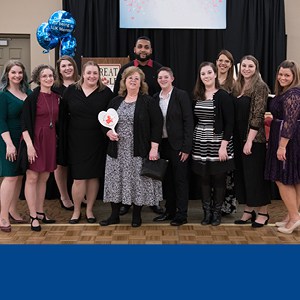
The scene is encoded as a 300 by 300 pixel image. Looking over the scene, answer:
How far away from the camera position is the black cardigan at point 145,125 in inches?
148

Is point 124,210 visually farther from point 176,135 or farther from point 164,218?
point 176,135

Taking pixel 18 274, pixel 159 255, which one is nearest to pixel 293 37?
pixel 159 255

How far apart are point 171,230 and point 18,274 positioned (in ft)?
5.85

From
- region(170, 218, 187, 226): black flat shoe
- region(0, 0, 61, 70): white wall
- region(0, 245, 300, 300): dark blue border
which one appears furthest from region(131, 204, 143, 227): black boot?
region(0, 0, 61, 70): white wall

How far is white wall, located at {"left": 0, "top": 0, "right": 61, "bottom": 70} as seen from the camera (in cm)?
610

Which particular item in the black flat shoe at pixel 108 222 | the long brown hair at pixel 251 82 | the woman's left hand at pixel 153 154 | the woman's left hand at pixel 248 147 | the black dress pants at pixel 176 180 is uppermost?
the long brown hair at pixel 251 82

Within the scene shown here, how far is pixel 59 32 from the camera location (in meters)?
4.67

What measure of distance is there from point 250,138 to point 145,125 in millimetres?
783

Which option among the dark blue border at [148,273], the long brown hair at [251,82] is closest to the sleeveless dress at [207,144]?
→ the long brown hair at [251,82]

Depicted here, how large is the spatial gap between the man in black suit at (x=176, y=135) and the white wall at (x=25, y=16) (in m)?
2.71

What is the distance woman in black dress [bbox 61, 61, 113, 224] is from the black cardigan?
17 cm

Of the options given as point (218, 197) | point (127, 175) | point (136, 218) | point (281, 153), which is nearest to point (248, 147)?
point (281, 153)

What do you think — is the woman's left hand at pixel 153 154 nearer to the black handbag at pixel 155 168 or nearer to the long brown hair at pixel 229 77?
the black handbag at pixel 155 168

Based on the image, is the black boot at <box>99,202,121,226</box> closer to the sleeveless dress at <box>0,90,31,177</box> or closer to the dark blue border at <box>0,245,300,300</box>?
the sleeveless dress at <box>0,90,31,177</box>
